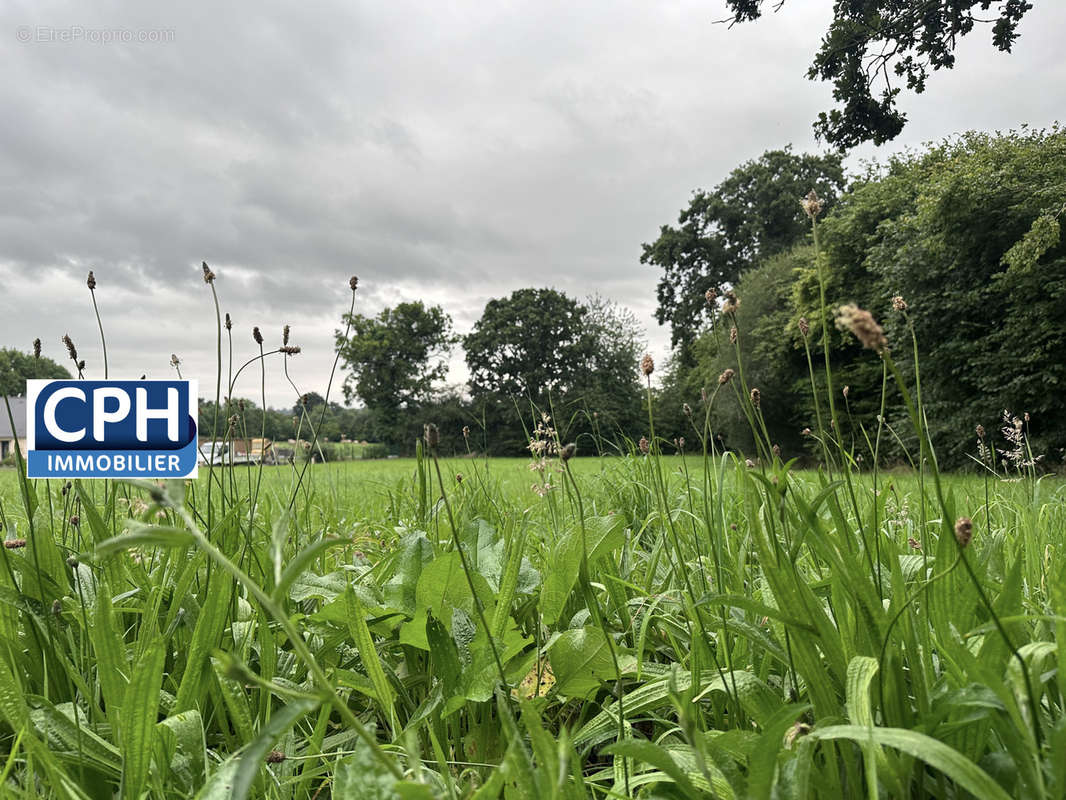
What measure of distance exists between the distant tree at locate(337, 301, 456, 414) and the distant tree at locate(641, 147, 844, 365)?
17.4 metres

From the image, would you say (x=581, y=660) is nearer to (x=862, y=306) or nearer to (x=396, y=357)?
(x=862, y=306)

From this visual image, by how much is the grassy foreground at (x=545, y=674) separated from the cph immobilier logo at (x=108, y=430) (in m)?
0.34

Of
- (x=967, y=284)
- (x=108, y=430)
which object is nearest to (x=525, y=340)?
(x=967, y=284)

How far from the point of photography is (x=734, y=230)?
104ft

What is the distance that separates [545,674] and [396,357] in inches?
1736

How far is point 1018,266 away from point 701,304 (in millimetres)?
19441

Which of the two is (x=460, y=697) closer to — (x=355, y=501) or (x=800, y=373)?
(x=355, y=501)

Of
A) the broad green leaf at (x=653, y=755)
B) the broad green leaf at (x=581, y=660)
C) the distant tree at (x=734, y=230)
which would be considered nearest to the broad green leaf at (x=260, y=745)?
the broad green leaf at (x=653, y=755)

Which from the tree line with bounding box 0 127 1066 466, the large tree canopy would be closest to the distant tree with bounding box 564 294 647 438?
the tree line with bounding box 0 127 1066 466

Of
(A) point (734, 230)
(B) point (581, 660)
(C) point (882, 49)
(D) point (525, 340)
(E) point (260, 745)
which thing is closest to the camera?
(E) point (260, 745)

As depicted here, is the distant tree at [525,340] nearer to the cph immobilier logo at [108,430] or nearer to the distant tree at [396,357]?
the distant tree at [396,357]

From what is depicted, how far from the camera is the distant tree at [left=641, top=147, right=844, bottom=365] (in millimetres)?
30250

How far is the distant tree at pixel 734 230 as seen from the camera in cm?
3025

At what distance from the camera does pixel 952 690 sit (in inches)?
31.2
